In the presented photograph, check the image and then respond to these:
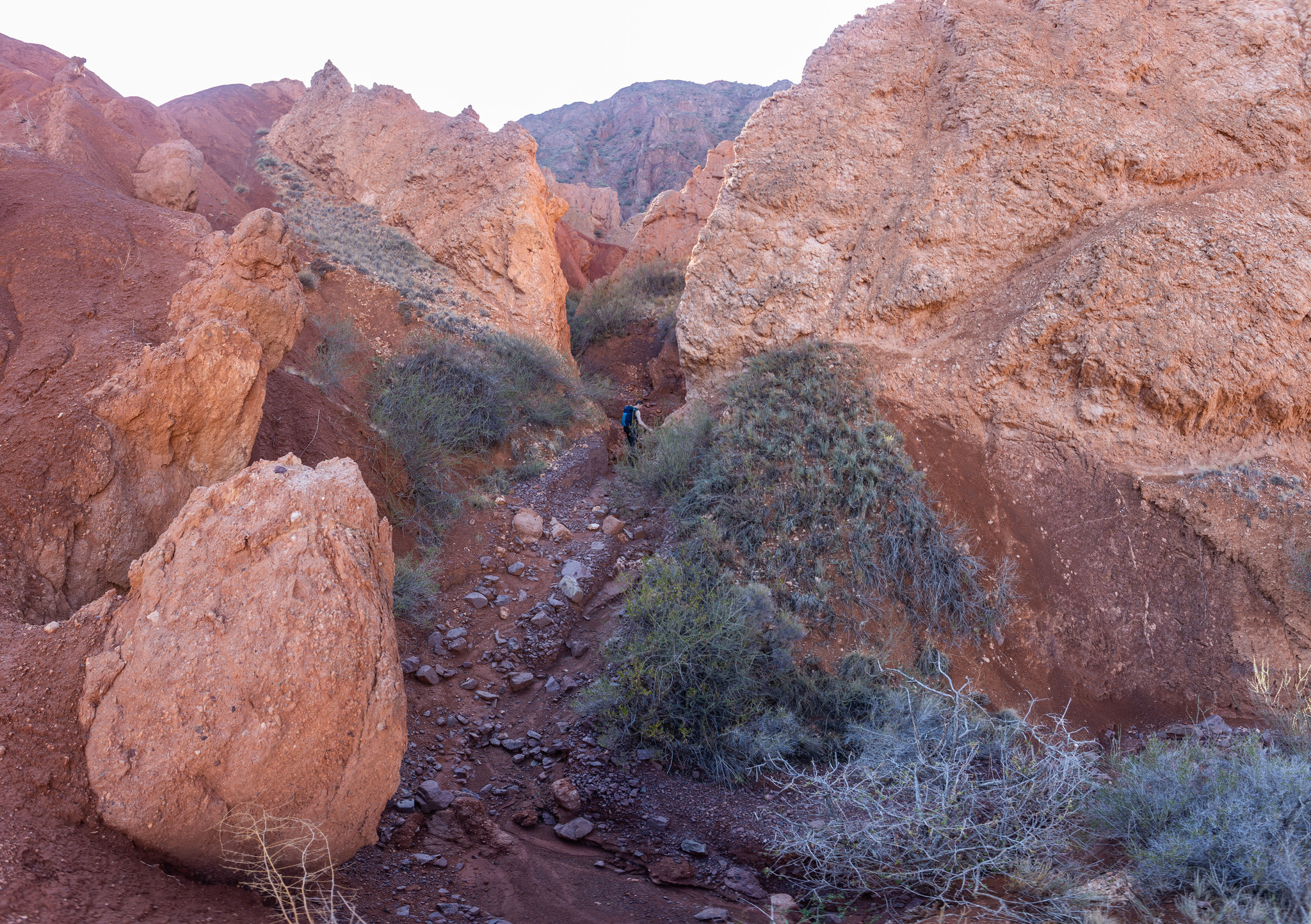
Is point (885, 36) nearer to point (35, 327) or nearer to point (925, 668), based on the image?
point (925, 668)

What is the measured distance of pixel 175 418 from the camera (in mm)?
4363

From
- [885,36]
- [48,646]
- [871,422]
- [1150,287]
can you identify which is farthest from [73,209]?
[1150,287]

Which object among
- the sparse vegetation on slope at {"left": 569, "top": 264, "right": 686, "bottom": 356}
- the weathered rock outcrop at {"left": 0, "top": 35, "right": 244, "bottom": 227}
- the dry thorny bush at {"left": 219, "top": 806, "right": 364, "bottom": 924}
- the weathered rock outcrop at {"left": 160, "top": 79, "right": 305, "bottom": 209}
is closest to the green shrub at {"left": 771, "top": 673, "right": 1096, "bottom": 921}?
the dry thorny bush at {"left": 219, "top": 806, "right": 364, "bottom": 924}

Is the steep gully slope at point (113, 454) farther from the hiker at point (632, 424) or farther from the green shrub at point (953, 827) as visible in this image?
the hiker at point (632, 424)

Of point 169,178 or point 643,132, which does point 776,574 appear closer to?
point 169,178

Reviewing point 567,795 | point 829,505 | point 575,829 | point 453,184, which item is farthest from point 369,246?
point 575,829

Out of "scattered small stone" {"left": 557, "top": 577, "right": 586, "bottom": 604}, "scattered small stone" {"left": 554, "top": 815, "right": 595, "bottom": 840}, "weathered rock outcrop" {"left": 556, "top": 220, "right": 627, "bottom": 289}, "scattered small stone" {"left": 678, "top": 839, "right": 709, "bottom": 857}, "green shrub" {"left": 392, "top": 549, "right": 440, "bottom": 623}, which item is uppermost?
"weathered rock outcrop" {"left": 556, "top": 220, "right": 627, "bottom": 289}

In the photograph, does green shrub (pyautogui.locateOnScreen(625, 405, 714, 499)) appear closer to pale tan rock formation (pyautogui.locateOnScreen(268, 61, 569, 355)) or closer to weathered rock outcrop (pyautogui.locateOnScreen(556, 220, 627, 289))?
pale tan rock formation (pyautogui.locateOnScreen(268, 61, 569, 355))

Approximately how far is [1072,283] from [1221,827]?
5614 mm

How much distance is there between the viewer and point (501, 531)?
7828 mm

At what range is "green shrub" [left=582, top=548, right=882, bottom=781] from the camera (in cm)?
491

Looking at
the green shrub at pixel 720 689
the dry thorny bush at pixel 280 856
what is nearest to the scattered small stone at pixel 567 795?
the green shrub at pixel 720 689

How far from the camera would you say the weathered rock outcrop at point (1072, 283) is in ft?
20.4

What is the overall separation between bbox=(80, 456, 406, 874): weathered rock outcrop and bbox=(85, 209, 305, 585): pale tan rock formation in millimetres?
918
